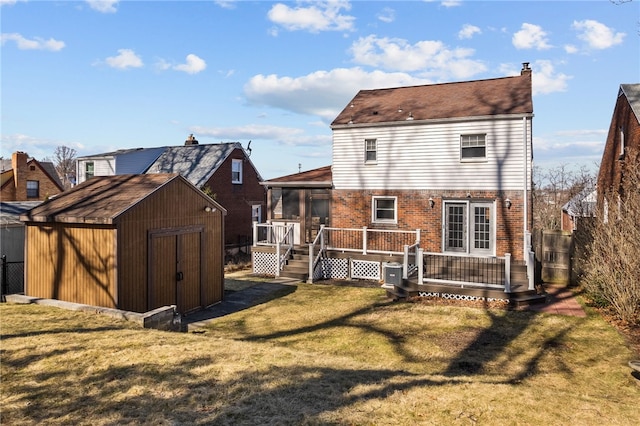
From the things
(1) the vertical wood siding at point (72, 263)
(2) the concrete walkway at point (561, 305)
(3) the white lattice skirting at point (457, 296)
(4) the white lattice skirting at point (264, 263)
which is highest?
(1) the vertical wood siding at point (72, 263)

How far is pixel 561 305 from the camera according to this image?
12.7 m

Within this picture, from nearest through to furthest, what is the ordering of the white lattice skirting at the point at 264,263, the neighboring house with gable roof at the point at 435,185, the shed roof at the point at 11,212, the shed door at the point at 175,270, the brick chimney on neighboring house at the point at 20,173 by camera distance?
1. the shed door at the point at 175,270
2. the shed roof at the point at 11,212
3. the neighboring house with gable roof at the point at 435,185
4. the white lattice skirting at the point at 264,263
5. the brick chimney on neighboring house at the point at 20,173

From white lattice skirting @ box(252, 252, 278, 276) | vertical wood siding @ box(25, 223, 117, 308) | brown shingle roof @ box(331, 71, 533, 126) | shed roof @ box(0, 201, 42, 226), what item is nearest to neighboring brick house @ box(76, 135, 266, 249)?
white lattice skirting @ box(252, 252, 278, 276)

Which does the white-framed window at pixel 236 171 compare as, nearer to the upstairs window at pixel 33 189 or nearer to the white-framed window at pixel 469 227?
the white-framed window at pixel 469 227

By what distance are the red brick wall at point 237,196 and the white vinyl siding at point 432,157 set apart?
461 inches

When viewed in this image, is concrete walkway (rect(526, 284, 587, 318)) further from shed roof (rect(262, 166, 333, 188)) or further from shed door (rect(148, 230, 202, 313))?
shed door (rect(148, 230, 202, 313))

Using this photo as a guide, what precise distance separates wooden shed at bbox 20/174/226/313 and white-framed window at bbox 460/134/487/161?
1064 cm

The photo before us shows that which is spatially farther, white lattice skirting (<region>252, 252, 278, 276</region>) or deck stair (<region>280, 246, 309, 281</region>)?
white lattice skirting (<region>252, 252, 278, 276</region>)

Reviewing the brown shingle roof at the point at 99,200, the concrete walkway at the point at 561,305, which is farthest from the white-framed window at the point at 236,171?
the concrete walkway at the point at 561,305

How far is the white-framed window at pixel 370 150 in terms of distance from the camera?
1884 centimetres

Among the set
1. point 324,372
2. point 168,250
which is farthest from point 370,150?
point 324,372

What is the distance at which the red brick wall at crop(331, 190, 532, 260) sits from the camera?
53.6 feet

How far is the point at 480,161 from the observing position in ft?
55.2

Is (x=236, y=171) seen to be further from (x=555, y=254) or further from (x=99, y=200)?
(x=555, y=254)
